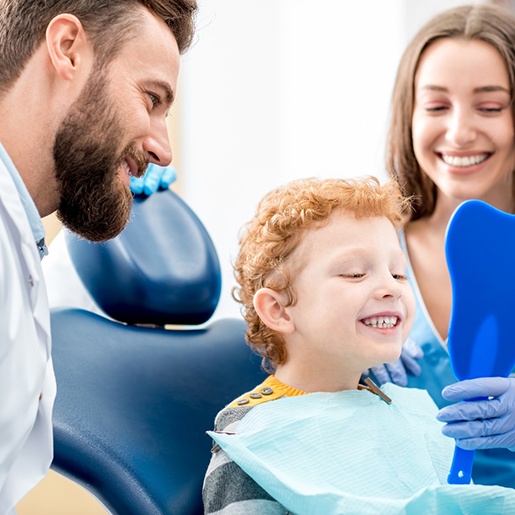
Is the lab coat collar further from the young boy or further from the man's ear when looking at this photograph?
the young boy

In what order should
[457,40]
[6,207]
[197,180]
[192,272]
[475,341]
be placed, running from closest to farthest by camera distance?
[6,207], [475,341], [192,272], [457,40], [197,180]

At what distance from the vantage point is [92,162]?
1301 millimetres

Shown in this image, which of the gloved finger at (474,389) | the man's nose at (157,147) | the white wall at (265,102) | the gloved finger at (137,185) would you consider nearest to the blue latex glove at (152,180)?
the gloved finger at (137,185)

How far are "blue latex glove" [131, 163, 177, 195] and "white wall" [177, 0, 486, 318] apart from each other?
4.87 ft

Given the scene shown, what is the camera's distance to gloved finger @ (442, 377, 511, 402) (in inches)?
50.1

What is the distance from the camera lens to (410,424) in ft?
4.53

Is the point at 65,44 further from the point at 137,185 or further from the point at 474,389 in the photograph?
the point at 474,389

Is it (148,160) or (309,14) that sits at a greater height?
(309,14)

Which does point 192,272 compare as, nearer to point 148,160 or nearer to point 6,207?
point 148,160

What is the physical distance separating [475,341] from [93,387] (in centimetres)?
61

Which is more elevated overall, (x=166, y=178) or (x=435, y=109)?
(x=435, y=109)

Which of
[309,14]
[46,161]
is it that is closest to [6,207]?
[46,161]

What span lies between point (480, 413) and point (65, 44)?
2.67 feet

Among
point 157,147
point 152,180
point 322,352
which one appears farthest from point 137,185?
point 322,352
